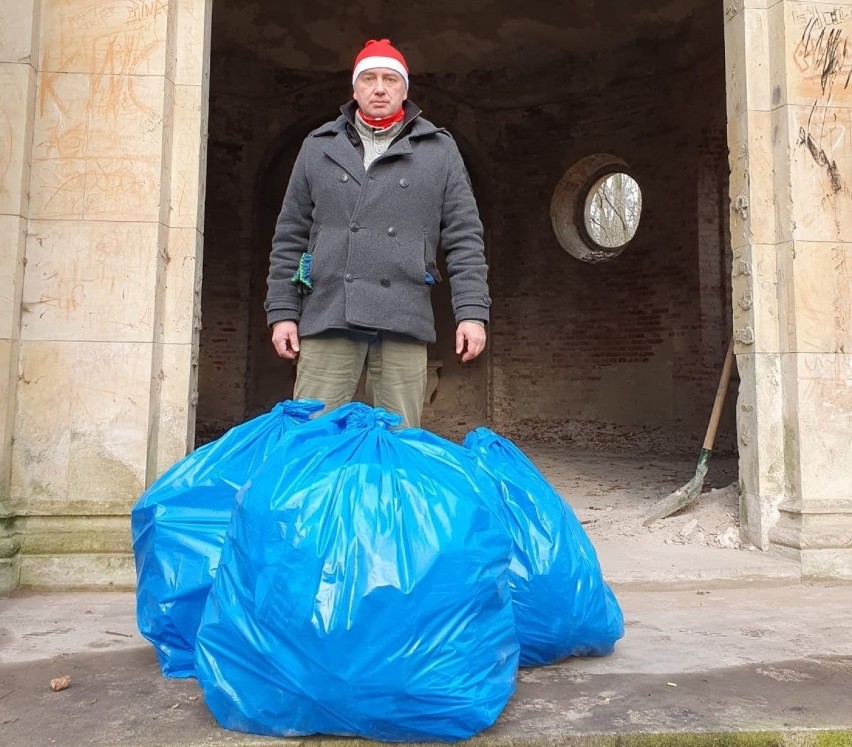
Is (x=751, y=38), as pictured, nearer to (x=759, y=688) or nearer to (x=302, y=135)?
(x=759, y=688)

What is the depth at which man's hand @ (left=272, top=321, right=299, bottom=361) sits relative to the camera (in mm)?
2260

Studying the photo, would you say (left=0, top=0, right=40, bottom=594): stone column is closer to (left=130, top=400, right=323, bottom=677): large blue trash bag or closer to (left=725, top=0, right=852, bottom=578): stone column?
(left=130, top=400, right=323, bottom=677): large blue trash bag

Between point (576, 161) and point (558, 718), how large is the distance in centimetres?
856

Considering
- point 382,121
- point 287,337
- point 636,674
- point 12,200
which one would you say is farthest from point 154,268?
point 636,674

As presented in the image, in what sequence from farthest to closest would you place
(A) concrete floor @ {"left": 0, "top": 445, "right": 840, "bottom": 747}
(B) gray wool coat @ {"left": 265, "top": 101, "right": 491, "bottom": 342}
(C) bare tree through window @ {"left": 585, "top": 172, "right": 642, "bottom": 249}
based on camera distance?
(C) bare tree through window @ {"left": 585, "top": 172, "right": 642, "bottom": 249} → (B) gray wool coat @ {"left": 265, "top": 101, "right": 491, "bottom": 342} → (A) concrete floor @ {"left": 0, "top": 445, "right": 840, "bottom": 747}

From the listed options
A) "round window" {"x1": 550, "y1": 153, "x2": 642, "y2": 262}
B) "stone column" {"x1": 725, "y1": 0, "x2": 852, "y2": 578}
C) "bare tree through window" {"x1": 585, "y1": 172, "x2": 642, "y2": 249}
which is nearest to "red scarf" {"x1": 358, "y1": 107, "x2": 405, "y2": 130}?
"stone column" {"x1": 725, "y1": 0, "x2": 852, "y2": 578}

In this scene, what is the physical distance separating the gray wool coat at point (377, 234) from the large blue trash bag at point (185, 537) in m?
0.46

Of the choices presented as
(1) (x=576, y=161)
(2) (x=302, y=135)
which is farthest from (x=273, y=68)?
(1) (x=576, y=161)

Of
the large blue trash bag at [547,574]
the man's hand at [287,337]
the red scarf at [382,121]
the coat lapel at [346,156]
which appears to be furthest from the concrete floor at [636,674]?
the red scarf at [382,121]

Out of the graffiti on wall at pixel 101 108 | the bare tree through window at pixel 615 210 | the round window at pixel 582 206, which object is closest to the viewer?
the graffiti on wall at pixel 101 108

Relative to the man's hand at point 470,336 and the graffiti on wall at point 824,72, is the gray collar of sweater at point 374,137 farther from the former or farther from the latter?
the graffiti on wall at point 824,72

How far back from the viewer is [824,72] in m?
3.31

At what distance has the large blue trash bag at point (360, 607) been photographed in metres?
1.43

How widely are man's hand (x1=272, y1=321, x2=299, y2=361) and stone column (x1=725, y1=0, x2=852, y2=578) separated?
217cm
